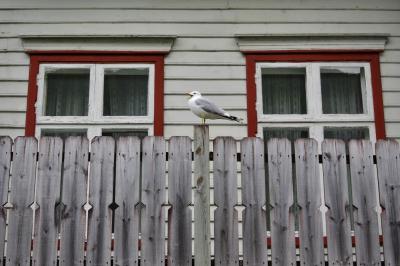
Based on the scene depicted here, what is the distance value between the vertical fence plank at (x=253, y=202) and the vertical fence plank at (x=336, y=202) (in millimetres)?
465

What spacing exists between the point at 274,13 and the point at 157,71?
1.68 meters

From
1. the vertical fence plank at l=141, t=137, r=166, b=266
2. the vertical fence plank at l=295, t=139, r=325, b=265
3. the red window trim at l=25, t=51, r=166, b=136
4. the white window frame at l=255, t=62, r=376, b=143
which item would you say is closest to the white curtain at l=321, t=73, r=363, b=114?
the white window frame at l=255, t=62, r=376, b=143

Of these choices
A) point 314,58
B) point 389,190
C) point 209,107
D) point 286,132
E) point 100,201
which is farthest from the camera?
point 314,58

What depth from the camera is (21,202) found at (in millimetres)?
3672

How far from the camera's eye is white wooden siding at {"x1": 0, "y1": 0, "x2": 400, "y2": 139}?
6.34 metres

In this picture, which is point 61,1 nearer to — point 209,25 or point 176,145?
point 209,25

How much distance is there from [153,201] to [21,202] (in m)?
0.94

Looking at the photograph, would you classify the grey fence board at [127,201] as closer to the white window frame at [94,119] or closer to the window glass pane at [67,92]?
the white window frame at [94,119]

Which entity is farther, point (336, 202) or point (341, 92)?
point (341, 92)

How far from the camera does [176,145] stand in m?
3.76

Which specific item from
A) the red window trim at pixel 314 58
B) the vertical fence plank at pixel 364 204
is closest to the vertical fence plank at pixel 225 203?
the vertical fence plank at pixel 364 204

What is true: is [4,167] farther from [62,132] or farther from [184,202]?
[62,132]

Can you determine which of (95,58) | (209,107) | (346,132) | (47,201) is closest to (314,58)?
(346,132)

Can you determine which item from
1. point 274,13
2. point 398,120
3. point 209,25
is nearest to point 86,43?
point 209,25
